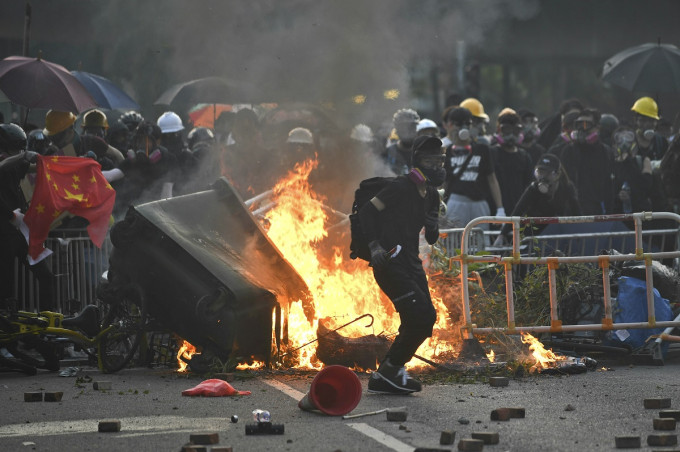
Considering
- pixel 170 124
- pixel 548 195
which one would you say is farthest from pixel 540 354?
pixel 170 124

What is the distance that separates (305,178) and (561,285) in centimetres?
265

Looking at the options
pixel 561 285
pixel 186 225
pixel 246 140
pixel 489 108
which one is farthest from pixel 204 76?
pixel 489 108

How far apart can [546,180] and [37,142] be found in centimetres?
523

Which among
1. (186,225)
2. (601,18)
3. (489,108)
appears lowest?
(186,225)

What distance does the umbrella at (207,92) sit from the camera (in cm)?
1326

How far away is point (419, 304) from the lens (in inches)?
360

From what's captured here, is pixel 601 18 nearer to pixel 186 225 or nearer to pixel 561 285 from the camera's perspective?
pixel 561 285

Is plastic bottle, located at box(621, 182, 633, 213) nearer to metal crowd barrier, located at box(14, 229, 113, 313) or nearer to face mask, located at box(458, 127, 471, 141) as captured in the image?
face mask, located at box(458, 127, 471, 141)

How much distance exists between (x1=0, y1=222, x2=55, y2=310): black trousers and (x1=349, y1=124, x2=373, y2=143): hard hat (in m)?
3.46

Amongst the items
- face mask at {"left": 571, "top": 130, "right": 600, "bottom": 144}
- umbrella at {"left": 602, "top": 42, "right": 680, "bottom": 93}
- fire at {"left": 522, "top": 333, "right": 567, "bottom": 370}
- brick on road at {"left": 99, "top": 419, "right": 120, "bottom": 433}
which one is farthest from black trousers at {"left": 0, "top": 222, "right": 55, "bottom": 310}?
umbrella at {"left": 602, "top": 42, "right": 680, "bottom": 93}

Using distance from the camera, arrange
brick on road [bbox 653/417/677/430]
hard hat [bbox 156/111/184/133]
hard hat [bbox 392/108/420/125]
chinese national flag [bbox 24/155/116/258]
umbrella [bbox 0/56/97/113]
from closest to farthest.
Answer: brick on road [bbox 653/417/677/430] < chinese national flag [bbox 24/155/116/258] < umbrella [bbox 0/56/97/113] < hard hat [bbox 392/108/420/125] < hard hat [bbox 156/111/184/133]

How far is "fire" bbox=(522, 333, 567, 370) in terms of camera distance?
10445 millimetres

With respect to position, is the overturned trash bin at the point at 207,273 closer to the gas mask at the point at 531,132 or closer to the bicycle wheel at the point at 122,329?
the bicycle wheel at the point at 122,329

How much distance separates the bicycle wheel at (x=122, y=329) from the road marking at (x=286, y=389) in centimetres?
132
